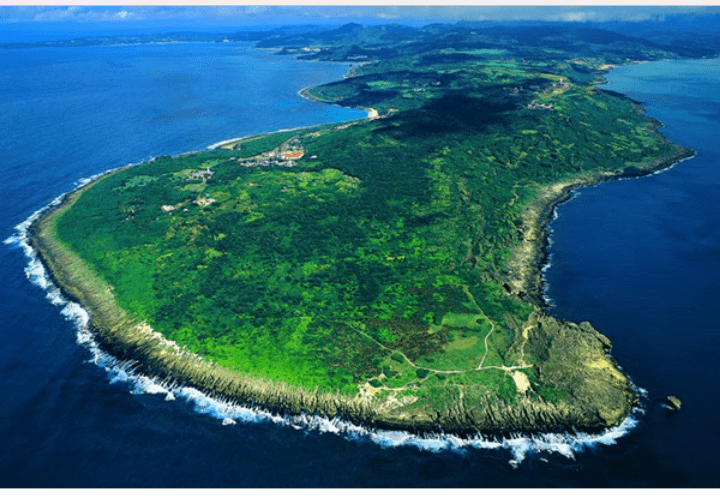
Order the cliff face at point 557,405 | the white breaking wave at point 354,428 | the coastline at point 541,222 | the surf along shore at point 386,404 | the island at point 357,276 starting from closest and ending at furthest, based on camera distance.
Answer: the white breaking wave at point 354,428 < the cliff face at point 557,405 < the surf along shore at point 386,404 < the island at point 357,276 < the coastline at point 541,222

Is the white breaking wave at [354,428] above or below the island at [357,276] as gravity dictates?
below

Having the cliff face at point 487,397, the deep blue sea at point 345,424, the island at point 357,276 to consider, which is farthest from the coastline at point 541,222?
the cliff face at point 487,397

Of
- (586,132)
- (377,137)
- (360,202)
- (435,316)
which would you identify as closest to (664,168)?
(586,132)

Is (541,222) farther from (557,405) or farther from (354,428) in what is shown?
(354,428)

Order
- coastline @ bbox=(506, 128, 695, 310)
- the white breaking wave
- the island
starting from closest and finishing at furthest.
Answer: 1. the white breaking wave
2. the island
3. coastline @ bbox=(506, 128, 695, 310)

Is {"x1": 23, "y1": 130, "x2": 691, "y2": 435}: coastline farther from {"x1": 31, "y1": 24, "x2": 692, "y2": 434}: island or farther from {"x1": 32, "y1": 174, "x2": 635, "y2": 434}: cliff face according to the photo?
{"x1": 31, "y1": 24, "x2": 692, "y2": 434}: island

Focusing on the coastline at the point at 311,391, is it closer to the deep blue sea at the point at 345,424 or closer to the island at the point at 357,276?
the island at the point at 357,276

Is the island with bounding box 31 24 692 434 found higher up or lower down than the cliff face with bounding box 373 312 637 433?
higher up

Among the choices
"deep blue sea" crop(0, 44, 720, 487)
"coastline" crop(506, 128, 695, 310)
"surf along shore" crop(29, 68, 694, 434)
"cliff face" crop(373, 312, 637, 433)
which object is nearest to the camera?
"deep blue sea" crop(0, 44, 720, 487)

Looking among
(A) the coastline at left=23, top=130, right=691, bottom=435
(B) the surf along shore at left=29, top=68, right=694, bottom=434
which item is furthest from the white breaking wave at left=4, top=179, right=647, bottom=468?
(B) the surf along shore at left=29, top=68, right=694, bottom=434
